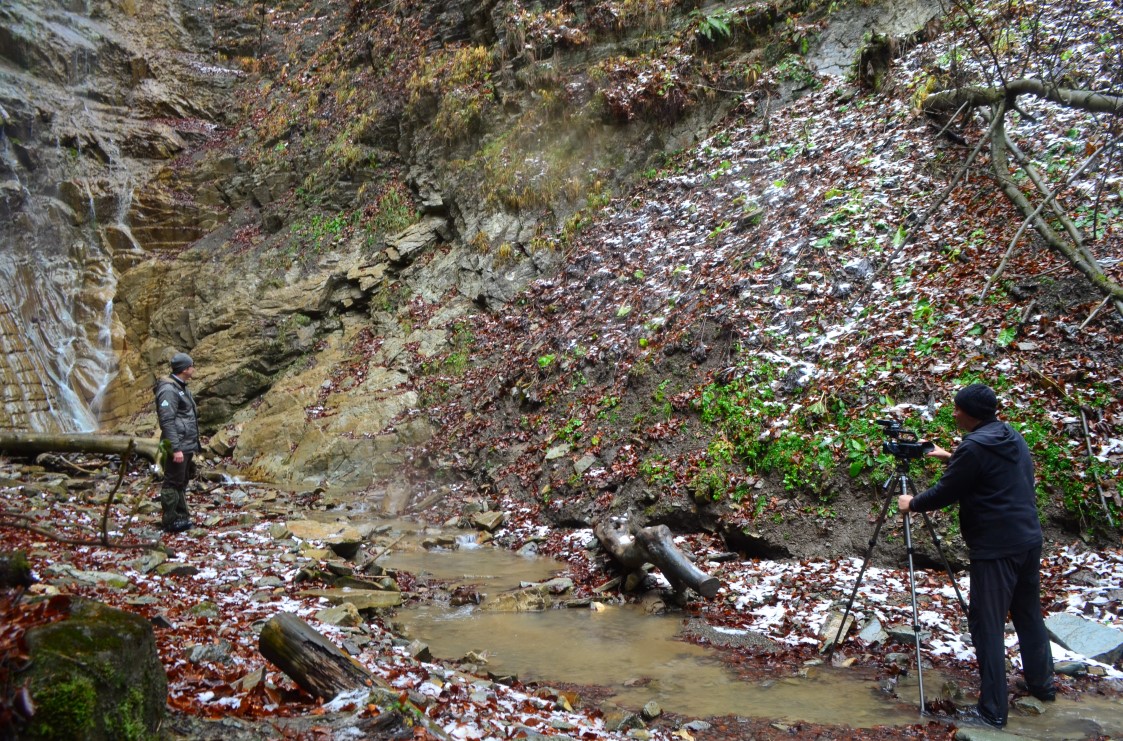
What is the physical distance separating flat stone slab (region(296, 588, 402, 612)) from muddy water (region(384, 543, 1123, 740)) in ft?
0.68

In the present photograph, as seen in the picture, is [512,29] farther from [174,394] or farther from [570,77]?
[174,394]

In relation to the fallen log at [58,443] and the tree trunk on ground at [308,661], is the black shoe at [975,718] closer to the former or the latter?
the tree trunk on ground at [308,661]

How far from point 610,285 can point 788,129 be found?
485cm

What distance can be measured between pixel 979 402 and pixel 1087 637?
1.98m

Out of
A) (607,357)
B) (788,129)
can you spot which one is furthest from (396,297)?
(788,129)

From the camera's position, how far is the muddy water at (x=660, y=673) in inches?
161

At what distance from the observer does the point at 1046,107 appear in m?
9.74

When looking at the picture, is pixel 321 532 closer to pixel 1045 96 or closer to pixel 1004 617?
pixel 1004 617

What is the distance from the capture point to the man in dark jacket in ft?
24.4

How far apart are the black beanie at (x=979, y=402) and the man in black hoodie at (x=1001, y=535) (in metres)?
0.01

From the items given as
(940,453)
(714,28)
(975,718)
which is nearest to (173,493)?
(940,453)

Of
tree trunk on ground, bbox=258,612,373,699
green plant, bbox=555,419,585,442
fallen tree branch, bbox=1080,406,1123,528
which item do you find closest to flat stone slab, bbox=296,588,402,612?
tree trunk on ground, bbox=258,612,373,699

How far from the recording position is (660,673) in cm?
481

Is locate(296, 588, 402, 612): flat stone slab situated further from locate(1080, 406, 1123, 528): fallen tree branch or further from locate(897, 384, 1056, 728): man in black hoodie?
locate(1080, 406, 1123, 528): fallen tree branch
